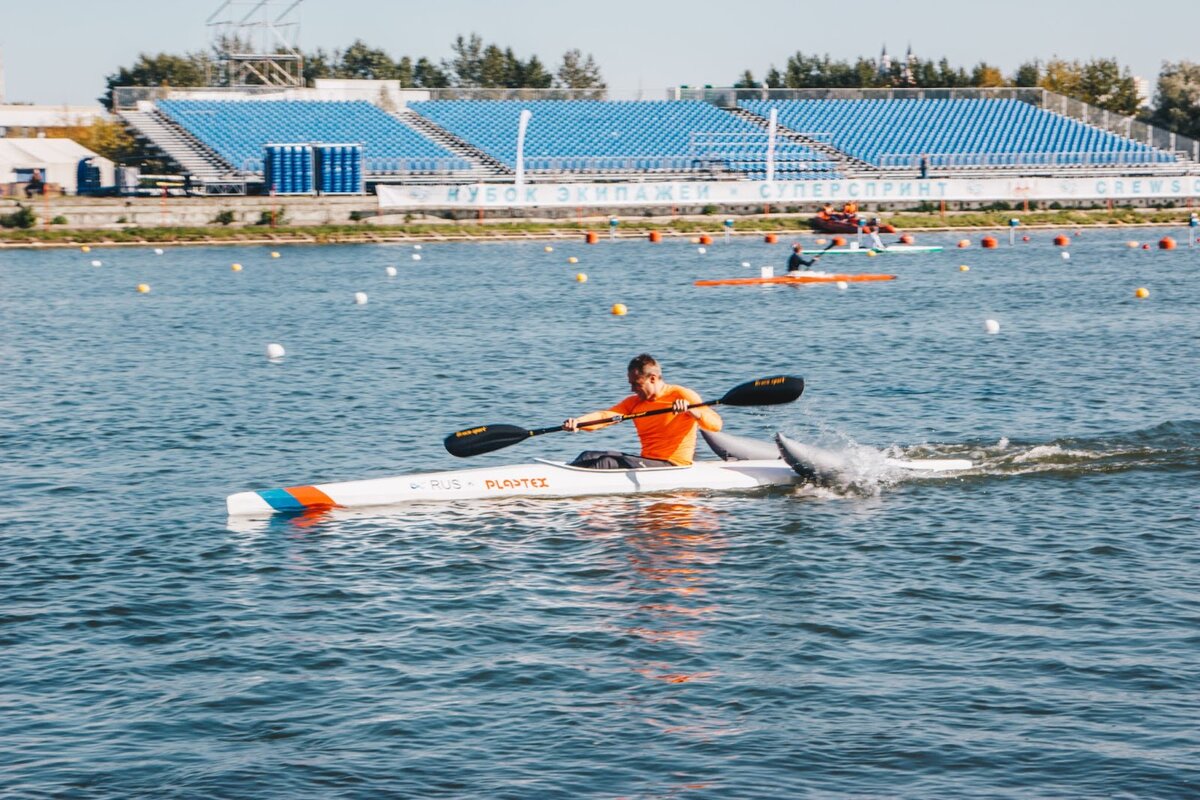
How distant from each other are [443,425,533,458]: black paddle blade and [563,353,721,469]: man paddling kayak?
32.5 inches

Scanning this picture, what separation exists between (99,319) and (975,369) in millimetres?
19177

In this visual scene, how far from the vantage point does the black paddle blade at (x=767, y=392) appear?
16.4 m

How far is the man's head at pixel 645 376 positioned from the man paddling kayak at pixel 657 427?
0.01 m

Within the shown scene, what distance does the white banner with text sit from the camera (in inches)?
2347

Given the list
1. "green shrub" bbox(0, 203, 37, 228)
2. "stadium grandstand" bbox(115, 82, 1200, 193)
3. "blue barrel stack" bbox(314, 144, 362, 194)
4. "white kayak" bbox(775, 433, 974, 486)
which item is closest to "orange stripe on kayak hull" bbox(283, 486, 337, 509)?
"white kayak" bbox(775, 433, 974, 486)

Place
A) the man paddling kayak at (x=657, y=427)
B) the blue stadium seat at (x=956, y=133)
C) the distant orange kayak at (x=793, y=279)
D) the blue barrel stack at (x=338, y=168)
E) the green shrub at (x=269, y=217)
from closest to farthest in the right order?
the man paddling kayak at (x=657, y=427) → the distant orange kayak at (x=793, y=279) → the green shrub at (x=269, y=217) → the blue barrel stack at (x=338, y=168) → the blue stadium seat at (x=956, y=133)

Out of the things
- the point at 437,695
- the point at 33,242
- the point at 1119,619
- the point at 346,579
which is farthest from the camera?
the point at 33,242

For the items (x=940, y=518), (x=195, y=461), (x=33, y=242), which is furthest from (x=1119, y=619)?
(x=33, y=242)

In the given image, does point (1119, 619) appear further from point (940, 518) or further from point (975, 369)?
point (975, 369)

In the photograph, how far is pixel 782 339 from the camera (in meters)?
30.1

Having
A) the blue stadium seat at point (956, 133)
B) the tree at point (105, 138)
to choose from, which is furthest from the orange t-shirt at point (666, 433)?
the blue stadium seat at point (956, 133)

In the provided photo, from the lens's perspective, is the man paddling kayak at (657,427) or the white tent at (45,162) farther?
the white tent at (45,162)

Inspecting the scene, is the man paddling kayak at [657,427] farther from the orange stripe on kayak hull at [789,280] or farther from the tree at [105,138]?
the tree at [105,138]

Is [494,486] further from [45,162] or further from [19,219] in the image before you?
[45,162]
